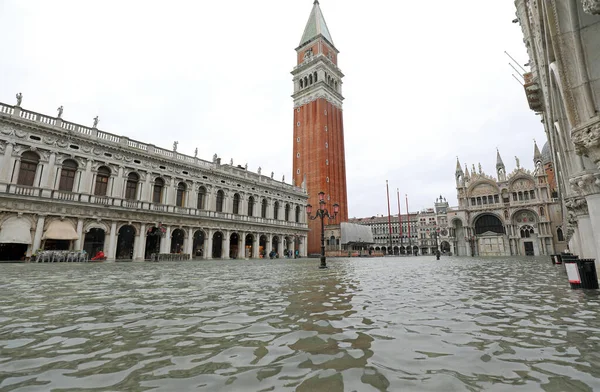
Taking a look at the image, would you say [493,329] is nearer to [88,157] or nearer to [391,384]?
[391,384]

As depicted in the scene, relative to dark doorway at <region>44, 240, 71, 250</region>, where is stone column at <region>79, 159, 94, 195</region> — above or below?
above

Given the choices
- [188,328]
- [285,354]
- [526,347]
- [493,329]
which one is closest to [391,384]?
[285,354]

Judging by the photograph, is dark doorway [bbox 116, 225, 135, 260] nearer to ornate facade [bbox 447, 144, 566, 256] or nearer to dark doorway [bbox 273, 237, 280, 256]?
dark doorway [bbox 273, 237, 280, 256]

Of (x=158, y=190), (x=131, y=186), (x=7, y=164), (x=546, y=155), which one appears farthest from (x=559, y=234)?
(x=7, y=164)

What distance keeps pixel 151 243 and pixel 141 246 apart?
1.88 m

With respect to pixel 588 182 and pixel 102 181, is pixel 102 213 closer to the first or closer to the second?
pixel 102 181

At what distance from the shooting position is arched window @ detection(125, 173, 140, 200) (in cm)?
2731

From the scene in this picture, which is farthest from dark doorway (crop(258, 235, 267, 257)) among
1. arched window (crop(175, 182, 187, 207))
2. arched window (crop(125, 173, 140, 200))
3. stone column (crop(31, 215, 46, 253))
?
stone column (crop(31, 215, 46, 253))

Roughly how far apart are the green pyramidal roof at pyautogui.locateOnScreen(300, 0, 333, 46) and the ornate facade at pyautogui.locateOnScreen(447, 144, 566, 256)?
39191mm

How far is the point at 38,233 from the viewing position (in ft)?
69.8

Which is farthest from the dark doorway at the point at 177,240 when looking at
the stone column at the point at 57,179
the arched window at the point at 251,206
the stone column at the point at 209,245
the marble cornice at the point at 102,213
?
the stone column at the point at 57,179

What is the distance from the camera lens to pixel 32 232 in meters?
21.1

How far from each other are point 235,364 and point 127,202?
28.3 metres

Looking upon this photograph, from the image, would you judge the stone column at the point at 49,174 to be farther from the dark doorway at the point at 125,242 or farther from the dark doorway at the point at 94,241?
the dark doorway at the point at 125,242
